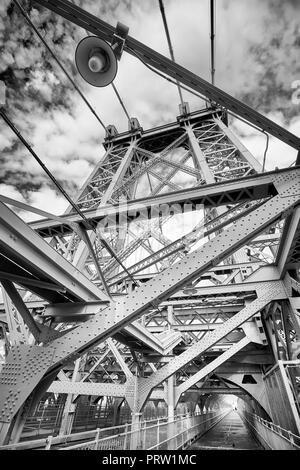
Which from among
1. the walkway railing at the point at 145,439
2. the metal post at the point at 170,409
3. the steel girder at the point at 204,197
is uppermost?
the steel girder at the point at 204,197

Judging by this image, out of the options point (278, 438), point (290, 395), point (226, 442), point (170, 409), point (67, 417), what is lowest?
point (226, 442)

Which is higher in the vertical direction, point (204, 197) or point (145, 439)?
point (204, 197)

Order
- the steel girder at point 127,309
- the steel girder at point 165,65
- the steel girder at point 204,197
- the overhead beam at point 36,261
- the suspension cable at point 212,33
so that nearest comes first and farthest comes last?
the steel girder at point 165,65 < the overhead beam at point 36,261 < the steel girder at point 127,309 < the steel girder at point 204,197 < the suspension cable at point 212,33

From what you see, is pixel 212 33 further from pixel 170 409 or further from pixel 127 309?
pixel 170 409

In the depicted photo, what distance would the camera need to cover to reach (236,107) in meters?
3.41

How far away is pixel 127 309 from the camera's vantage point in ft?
10.1

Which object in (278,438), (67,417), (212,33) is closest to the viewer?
(212,33)

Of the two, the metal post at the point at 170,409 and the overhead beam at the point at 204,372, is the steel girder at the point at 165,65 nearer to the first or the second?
the overhead beam at the point at 204,372

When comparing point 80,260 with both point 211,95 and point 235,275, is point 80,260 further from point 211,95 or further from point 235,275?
point 235,275

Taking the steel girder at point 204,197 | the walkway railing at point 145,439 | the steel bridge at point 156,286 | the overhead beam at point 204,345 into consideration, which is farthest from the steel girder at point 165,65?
the walkway railing at point 145,439

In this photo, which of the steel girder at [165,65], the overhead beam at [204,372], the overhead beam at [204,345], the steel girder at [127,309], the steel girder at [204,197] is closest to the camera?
the steel girder at [165,65]

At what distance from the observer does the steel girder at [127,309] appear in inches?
118

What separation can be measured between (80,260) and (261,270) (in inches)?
219

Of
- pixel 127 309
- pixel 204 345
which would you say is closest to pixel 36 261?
pixel 127 309
